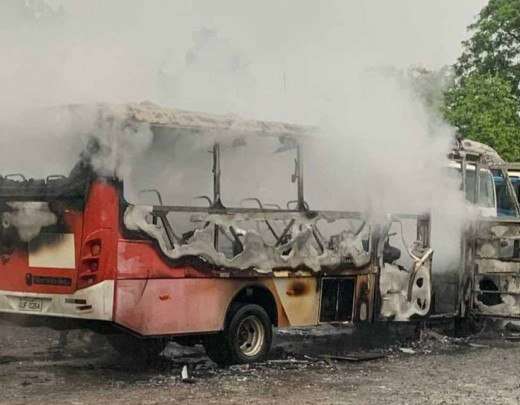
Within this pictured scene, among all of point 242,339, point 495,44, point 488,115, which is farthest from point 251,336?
point 495,44

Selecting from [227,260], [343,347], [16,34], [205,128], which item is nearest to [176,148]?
[205,128]

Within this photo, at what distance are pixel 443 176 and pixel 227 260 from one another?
3.53 m

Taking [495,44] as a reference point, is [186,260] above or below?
below

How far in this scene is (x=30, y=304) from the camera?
28.1 ft

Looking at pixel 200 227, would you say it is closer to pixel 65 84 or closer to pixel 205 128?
pixel 205 128

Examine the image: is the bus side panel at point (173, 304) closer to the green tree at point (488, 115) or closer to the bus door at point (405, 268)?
the bus door at point (405, 268)

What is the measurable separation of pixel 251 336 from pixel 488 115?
18056mm

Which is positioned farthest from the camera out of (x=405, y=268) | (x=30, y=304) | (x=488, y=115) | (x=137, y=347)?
(x=488, y=115)

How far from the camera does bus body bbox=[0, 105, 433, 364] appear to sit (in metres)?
8.12

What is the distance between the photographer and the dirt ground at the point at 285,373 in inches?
309

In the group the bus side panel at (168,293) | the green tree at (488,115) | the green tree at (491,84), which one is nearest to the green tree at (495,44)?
the green tree at (491,84)

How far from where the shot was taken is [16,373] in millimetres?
8820

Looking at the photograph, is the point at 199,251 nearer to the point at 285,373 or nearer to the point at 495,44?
the point at 285,373

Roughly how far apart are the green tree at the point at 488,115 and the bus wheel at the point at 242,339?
17172 millimetres
